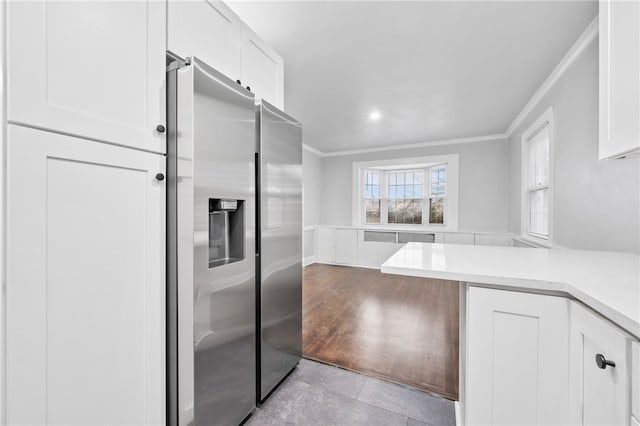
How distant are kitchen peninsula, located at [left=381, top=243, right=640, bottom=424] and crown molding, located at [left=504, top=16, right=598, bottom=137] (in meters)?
1.82

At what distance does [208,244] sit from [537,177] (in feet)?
12.5

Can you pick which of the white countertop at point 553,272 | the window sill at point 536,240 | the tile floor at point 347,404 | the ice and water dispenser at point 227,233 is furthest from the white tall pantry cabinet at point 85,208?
the window sill at point 536,240

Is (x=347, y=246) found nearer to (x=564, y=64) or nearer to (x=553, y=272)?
(x=564, y=64)

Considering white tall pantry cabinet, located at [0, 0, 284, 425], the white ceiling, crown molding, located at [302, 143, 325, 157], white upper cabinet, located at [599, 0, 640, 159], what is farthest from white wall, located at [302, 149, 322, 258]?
white upper cabinet, located at [599, 0, 640, 159]

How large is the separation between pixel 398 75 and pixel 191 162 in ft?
7.42

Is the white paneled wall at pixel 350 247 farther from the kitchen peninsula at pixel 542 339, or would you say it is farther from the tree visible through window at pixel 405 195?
the kitchen peninsula at pixel 542 339

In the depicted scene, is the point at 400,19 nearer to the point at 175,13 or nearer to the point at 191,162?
the point at 175,13

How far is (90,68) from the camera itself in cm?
89

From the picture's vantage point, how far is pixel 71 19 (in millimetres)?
842

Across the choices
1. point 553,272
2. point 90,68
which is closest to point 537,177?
point 553,272

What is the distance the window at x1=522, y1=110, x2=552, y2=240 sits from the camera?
9.78 ft

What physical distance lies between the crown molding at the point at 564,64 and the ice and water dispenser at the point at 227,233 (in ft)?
8.83

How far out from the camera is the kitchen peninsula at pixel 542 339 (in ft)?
2.49

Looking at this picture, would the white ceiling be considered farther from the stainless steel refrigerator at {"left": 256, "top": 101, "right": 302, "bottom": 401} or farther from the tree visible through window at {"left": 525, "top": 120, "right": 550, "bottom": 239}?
the stainless steel refrigerator at {"left": 256, "top": 101, "right": 302, "bottom": 401}
